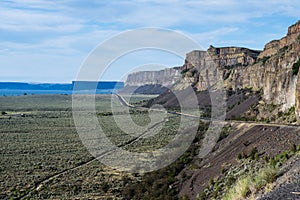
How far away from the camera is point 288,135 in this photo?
939 inches

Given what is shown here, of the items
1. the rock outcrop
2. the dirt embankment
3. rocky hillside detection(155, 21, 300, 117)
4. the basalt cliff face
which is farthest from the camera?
the rock outcrop

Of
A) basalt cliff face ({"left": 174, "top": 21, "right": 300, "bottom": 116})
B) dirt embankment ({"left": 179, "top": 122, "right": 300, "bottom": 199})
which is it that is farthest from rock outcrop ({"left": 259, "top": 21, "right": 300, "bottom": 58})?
dirt embankment ({"left": 179, "top": 122, "right": 300, "bottom": 199})

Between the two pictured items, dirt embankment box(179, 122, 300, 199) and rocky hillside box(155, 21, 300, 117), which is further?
rocky hillside box(155, 21, 300, 117)

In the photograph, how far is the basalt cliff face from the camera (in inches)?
1713

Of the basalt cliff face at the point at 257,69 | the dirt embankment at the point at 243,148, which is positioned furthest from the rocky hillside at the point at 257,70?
the dirt embankment at the point at 243,148

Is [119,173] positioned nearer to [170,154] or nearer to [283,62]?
[170,154]

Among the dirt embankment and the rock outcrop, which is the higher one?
the rock outcrop

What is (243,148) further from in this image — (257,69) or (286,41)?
(257,69)

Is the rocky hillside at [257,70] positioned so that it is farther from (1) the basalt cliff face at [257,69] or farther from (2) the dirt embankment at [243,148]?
(2) the dirt embankment at [243,148]

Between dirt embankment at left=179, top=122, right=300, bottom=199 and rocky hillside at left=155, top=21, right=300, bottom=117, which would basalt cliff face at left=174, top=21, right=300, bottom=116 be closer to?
rocky hillside at left=155, top=21, right=300, bottom=117

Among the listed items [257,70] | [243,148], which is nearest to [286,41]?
[257,70]

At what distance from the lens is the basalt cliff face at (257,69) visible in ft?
143

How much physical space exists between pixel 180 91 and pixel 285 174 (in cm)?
11898

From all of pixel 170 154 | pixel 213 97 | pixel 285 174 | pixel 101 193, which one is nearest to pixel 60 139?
pixel 170 154
